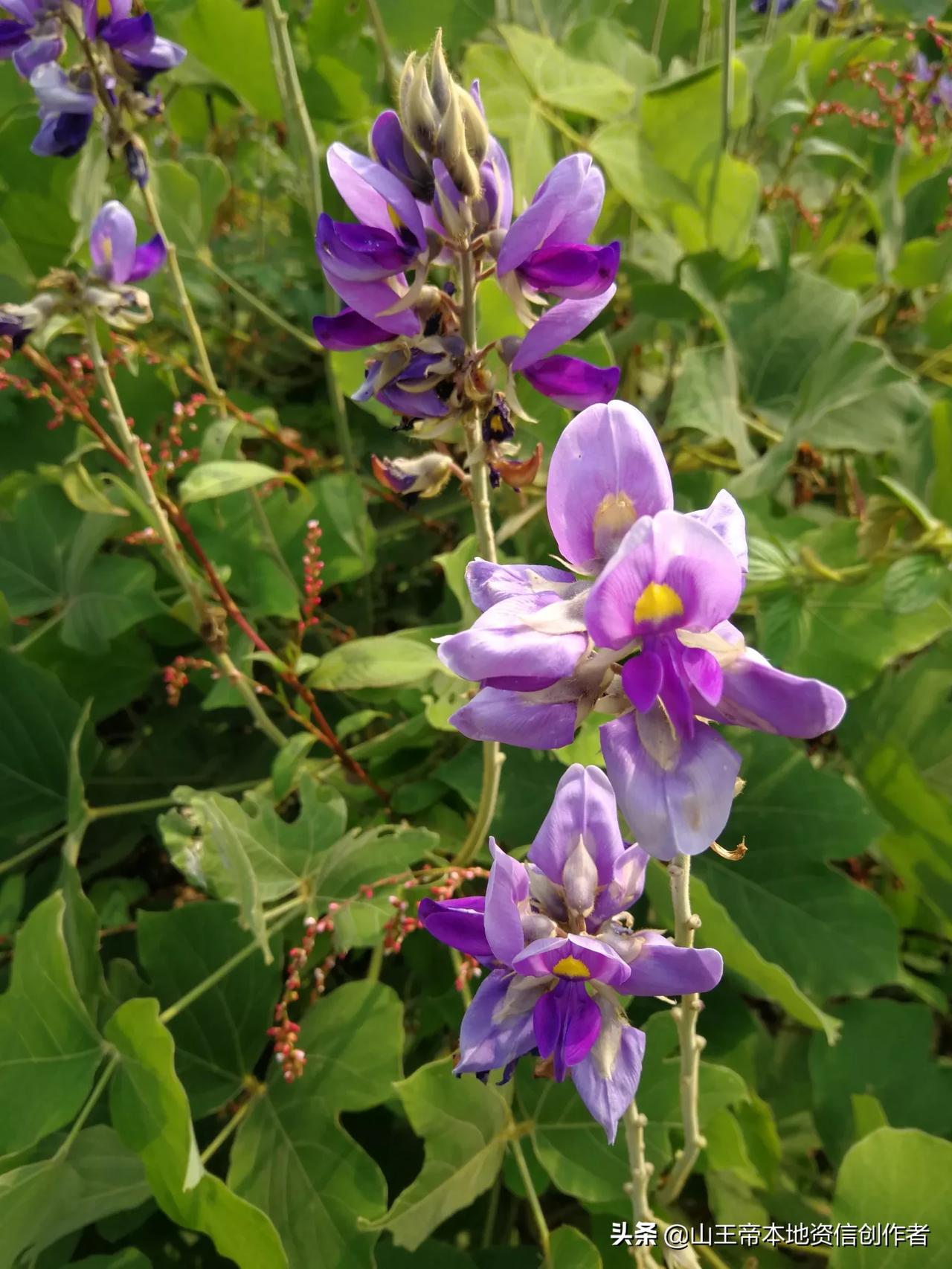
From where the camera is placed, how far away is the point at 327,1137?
82 centimetres

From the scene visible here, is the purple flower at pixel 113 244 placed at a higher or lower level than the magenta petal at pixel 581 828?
higher

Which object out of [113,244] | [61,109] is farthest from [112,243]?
[61,109]

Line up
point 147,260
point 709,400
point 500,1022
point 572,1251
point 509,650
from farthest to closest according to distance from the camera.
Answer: point 709,400, point 147,260, point 572,1251, point 500,1022, point 509,650

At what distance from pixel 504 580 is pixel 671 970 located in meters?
0.22

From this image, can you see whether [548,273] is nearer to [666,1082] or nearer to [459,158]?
[459,158]

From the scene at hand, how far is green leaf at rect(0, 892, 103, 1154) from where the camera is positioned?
2.48 feet

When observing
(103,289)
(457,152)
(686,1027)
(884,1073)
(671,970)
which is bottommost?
(884,1073)

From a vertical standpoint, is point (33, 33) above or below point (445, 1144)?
above

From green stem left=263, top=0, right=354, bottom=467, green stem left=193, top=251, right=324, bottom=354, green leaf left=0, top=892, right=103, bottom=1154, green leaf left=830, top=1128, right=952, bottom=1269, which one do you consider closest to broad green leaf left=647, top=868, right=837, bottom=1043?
green leaf left=830, top=1128, right=952, bottom=1269

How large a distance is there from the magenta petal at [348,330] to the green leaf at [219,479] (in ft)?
0.98

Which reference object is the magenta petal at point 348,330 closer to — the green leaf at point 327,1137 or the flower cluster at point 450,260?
the flower cluster at point 450,260

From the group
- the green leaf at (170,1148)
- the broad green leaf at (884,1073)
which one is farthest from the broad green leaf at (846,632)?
the green leaf at (170,1148)

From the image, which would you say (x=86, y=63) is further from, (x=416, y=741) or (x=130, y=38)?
(x=416, y=741)

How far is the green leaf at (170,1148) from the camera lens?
2.20 feet
